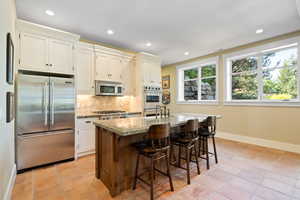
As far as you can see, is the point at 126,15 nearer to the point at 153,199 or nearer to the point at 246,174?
the point at 153,199

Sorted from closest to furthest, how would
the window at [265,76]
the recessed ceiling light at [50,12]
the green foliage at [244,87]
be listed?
1. the recessed ceiling light at [50,12]
2. the window at [265,76]
3. the green foliage at [244,87]

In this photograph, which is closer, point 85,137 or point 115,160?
point 115,160

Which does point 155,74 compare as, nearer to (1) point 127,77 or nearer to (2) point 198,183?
(1) point 127,77

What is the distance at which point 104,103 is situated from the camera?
433cm

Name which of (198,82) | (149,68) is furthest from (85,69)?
(198,82)

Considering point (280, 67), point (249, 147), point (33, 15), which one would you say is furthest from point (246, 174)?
point (33, 15)

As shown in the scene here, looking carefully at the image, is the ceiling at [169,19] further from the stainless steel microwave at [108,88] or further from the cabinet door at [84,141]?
the cabinet door at [84,141]

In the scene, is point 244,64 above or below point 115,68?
above

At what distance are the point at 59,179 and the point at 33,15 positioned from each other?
10.1 ft

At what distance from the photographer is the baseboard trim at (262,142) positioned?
142 inches

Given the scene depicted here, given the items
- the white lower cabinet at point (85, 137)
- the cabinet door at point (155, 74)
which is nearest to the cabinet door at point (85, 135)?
the white lower cabinet at point (85, 137)

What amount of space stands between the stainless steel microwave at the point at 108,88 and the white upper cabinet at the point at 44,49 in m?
0.78

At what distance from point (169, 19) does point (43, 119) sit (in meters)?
3.19

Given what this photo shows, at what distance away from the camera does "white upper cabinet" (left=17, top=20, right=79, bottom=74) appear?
274 cm
